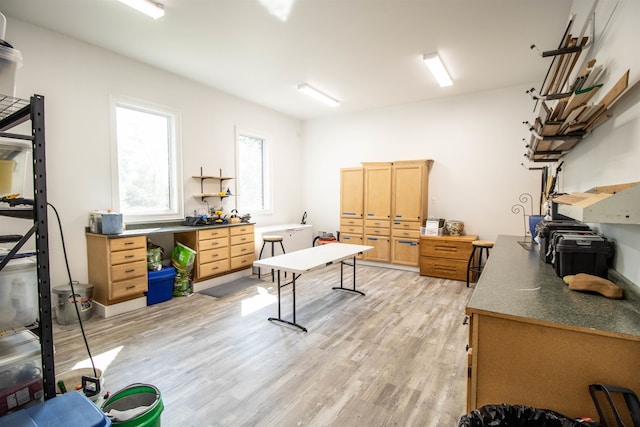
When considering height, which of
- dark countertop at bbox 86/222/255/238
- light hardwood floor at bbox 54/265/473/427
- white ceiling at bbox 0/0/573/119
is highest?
white ceiling at bbox 0/0/573/119

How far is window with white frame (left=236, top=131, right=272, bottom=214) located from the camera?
602cm

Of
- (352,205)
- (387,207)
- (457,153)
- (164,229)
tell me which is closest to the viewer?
(164,229)

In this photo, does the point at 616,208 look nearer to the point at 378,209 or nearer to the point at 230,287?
the point at 230,287

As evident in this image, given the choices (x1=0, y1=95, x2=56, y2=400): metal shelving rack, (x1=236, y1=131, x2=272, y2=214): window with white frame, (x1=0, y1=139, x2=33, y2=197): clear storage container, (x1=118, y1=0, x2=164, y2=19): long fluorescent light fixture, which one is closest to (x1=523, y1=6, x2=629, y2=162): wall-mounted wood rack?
(x1=0, y1=95, x2=56, y2=400): metal shelving rack

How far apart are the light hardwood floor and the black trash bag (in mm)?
801

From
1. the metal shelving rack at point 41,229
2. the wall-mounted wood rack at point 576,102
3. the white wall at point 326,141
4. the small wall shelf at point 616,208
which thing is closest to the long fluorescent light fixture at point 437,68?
the white wall at point 326,141

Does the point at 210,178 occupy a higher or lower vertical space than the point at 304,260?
higher

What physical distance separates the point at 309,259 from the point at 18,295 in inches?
101

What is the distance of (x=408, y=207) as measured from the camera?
18.8 feet

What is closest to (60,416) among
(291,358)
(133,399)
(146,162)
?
(133,399)

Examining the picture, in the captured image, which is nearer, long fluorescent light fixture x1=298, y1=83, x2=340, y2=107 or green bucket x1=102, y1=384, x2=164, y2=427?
green bucket x1=102, y1=384, x2=164, y2=427

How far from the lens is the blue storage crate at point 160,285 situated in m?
3.99

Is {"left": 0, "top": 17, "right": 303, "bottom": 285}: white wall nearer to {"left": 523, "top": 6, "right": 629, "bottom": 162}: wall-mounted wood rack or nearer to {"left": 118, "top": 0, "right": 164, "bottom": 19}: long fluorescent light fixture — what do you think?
{"left": 118, "top": 0, "right": 164, "bottom": 19}: long fluorescent light fixture

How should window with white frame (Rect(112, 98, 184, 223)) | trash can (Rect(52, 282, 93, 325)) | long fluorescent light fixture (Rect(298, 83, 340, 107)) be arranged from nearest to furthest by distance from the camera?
1. trash can (Rect(52, 282, 93, 325))
2. window with white frame (Rect(112, 98, 184, 223))
3. long fluorescent light fixture (Rect(298, 83, 340, 107))
